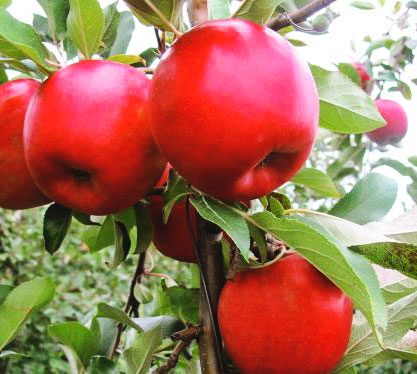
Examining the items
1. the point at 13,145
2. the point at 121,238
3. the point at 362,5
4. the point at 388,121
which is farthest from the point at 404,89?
the point at 13,145

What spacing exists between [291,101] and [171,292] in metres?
0.43

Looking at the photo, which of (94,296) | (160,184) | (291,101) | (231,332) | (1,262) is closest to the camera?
(291,101)

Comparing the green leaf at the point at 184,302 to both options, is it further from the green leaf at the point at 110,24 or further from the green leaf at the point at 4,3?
the green leaf at the point at 4,3

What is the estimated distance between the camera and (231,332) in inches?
25.4

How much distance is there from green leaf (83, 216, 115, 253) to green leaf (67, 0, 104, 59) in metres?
0.31

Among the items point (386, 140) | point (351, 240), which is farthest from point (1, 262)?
point (351, 240)

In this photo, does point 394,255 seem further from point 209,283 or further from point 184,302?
point 184,302

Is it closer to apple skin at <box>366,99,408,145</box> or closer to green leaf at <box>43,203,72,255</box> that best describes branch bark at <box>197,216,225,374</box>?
green leaf at <box>43,203,72,255</box>

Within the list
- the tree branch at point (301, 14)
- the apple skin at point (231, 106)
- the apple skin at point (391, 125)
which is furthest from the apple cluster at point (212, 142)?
the apple skin at point (391, 125)

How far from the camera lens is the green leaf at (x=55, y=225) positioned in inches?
30.4

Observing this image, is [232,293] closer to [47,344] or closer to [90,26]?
[90,26]

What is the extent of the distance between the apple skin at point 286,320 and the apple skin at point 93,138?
0.58 feet

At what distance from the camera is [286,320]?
2.05ft

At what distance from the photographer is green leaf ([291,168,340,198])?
860 millimetres
